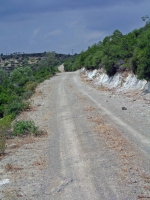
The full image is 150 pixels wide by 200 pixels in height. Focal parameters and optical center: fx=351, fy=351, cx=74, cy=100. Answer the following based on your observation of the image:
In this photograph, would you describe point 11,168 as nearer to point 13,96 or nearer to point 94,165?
point 94,165

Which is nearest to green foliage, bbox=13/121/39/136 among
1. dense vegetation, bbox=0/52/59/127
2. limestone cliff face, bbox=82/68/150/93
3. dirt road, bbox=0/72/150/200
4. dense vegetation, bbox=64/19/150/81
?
dirt road, bbox=0/72/150/200

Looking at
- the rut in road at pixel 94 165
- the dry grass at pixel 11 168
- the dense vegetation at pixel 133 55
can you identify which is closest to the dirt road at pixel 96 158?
the rut in road at pixel 94 165

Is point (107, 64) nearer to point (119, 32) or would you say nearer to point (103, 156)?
point (119, 32)

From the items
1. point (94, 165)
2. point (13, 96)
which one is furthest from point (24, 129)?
point (13, 96)

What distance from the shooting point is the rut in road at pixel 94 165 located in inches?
294

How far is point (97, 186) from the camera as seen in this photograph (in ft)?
25.5

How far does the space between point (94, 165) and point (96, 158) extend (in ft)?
2.34

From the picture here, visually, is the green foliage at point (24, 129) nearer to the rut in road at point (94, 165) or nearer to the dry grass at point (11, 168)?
the rut in road at point (94, 165)

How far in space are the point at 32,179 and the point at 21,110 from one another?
14804 mm

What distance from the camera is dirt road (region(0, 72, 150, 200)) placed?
24.6ft

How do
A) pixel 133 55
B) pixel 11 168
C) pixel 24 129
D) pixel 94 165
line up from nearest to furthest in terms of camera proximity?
pixel 94 165 → pixel 11 168 → pixel 24 129 → pixel 133 55

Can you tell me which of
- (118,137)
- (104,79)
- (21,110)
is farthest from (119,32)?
(118,137)

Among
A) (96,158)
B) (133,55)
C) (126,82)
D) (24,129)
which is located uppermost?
(133,55)

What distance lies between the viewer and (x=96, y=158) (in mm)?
10156
